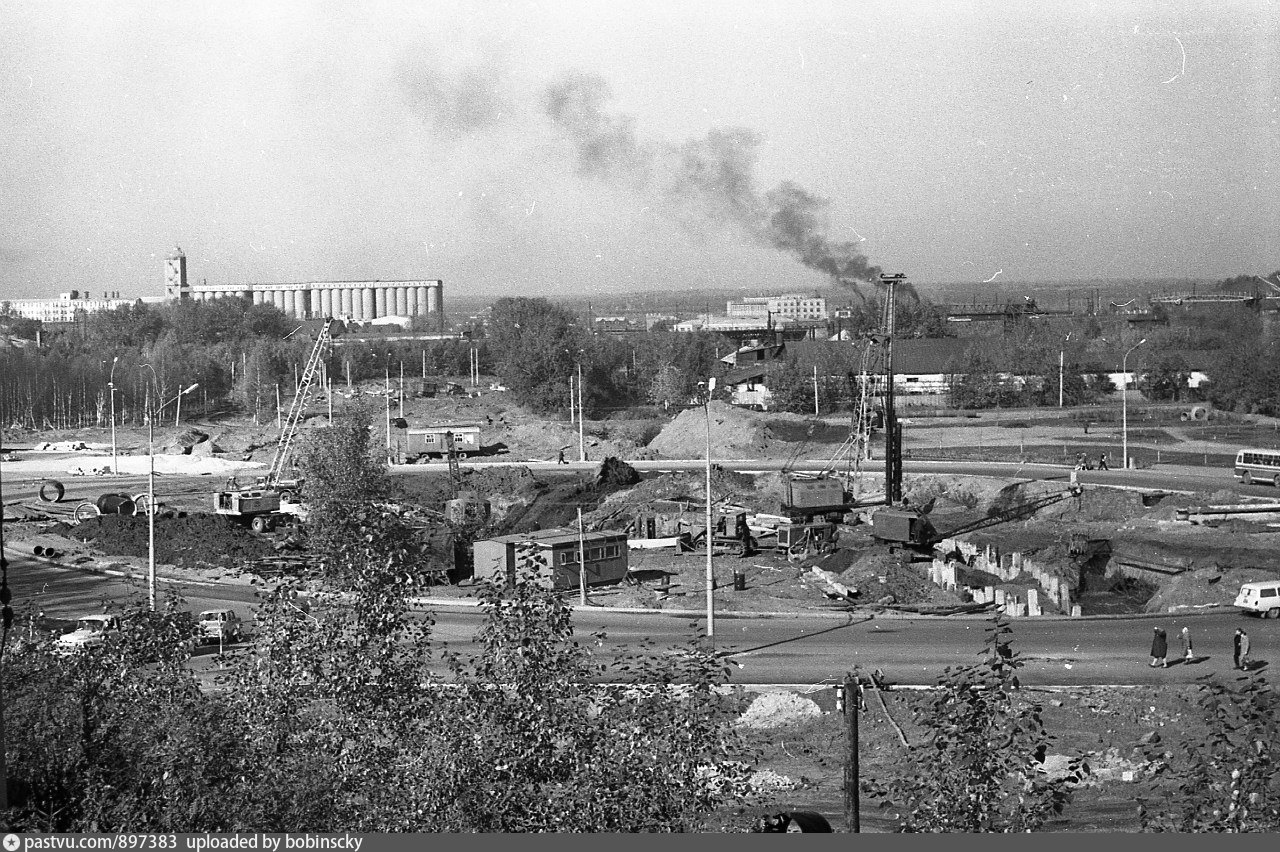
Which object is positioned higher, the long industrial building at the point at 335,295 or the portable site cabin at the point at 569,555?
the long industrial building at the point at 335,295

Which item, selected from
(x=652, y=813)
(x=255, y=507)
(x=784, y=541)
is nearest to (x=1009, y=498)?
(x=784, y=541)

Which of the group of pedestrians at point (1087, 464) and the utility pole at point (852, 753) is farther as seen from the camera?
the group of pedestrians at point (1087, 464)

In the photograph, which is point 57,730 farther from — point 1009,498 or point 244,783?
point 1009,498

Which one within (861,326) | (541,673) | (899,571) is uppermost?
(861,326)

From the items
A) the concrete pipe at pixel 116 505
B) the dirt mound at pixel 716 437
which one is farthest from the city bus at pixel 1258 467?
the concrete pipe at pixel 116 505

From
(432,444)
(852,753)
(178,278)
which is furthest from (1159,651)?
(178,278)

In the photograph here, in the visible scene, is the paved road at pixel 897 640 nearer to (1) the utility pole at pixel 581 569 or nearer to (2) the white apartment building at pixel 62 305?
(1) the utility pole at pixel 581 569

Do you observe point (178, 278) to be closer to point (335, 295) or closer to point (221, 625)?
point (335, 295)

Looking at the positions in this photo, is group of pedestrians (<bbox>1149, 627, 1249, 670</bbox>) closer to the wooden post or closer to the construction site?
the construction site
